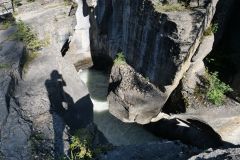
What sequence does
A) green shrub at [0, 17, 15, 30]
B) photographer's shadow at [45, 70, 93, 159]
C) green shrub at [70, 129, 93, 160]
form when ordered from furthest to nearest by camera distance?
green shrub at [0, 17, 15, 30]
photographer's shadow at [45, 70, 93, 159]
green shrub at [70, 129, 93, 160]

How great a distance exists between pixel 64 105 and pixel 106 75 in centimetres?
509

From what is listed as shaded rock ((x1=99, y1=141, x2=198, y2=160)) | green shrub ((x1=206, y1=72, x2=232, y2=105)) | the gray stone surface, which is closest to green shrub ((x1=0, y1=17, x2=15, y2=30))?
the gray stone surface

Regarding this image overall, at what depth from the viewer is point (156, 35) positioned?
937cm

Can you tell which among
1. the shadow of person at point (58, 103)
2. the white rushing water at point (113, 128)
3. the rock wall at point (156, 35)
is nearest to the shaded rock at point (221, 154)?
the shadow of person at point (58, 103)

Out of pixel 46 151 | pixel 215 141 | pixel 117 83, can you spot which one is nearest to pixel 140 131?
pixel 117 83

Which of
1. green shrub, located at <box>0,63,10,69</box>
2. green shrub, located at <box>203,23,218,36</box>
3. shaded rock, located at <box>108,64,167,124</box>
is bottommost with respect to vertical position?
shaded rock, located at <box>108,64,167,124</box>

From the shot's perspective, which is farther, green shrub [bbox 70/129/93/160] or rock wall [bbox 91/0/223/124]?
rock wall [bbox 91/0/223/124]

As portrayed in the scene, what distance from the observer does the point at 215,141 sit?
973 cm

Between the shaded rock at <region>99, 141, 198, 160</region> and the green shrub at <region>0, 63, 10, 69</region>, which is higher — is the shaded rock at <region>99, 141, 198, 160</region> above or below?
below

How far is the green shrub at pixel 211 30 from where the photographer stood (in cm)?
945

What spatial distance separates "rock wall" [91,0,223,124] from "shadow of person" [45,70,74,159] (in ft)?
8.44

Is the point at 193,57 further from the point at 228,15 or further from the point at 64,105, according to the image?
the point at 64,105

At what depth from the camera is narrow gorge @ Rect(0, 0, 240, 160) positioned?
695cm

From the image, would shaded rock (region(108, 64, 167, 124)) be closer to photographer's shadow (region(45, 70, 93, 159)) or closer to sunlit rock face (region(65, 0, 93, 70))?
photographer's shadow (region(45, 70, 93, 159))
